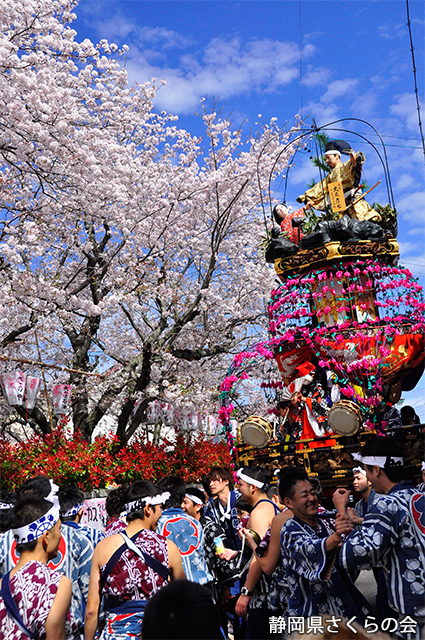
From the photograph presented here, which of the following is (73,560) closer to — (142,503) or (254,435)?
(142,503)

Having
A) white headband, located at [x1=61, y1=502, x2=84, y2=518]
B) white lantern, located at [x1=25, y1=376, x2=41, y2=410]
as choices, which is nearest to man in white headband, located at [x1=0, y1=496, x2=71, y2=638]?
white headband, located at [x1=61, y1=502, x2=84, y2=518]

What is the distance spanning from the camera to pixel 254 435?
9.19 metres

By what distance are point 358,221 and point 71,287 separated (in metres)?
8.71

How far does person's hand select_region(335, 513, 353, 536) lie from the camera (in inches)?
113

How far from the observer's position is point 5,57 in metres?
8.59

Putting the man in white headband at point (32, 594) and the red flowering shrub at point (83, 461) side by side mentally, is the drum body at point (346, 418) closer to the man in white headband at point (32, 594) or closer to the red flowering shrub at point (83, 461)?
the red flowering shrub at point (83, 461)

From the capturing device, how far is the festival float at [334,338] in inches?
338

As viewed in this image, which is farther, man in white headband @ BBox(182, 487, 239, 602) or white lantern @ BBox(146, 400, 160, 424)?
white lantern @ BBox(146, 400, 160, 424)

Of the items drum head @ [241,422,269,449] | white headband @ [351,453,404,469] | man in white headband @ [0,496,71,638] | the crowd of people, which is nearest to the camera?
man in white headband @ [0,496,71,638]

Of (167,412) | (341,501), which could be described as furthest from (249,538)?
(167,412)

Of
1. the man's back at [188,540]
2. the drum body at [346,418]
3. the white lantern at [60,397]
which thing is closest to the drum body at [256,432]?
the drum body at [346,418]

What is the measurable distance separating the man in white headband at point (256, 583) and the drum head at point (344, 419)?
3997mm

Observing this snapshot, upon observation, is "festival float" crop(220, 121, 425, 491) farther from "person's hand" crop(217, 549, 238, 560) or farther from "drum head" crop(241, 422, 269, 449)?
"person's hand" crop(217, 549, 238, 560)

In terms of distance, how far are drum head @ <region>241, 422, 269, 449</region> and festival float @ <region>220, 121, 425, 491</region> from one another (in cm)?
2
